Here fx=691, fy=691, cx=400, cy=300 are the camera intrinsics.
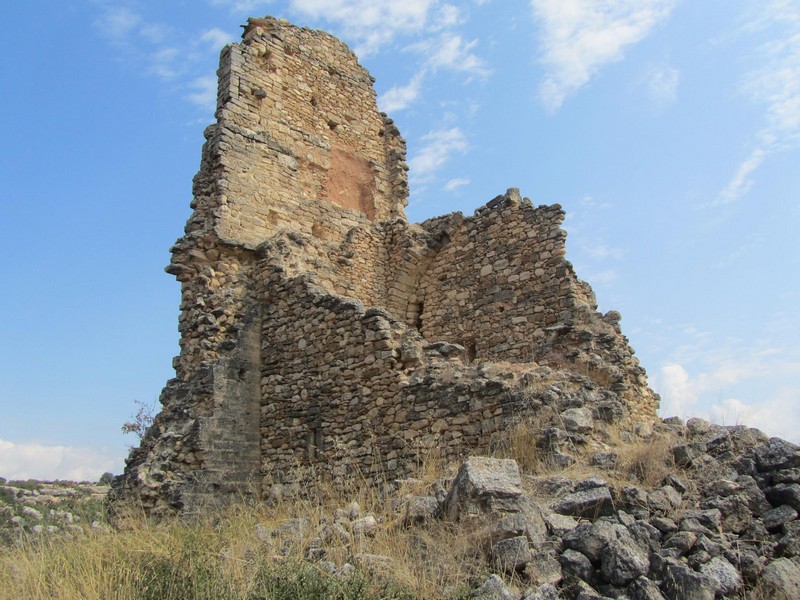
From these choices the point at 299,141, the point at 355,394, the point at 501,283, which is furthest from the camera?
the point at 299,141

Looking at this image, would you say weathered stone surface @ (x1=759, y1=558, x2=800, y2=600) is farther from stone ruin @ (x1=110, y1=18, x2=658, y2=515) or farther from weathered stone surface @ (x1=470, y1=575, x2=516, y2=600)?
stone ruin @ (x1=110, y1=18, x2=658, y2=515)

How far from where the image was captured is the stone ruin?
28.5 feet

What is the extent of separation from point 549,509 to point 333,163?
33.4 ft

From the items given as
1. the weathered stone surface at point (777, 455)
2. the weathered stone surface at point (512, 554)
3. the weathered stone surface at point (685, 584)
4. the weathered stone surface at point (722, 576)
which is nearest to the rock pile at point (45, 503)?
the weathered stone surface at point (512, 554)

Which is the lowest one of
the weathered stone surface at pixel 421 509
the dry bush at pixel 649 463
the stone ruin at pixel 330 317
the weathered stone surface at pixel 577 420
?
the weathered stone surface at pixel 421 509

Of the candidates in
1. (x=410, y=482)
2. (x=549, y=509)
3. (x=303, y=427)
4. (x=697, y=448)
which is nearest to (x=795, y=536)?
(x=697, y=448)

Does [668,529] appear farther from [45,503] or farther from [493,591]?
[45,503]

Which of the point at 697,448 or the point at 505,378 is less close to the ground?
the point at 505,378

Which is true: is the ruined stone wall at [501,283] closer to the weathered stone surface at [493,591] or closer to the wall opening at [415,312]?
the wall opening at [415,312]

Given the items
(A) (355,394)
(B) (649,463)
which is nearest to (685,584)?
(B) (649,463)

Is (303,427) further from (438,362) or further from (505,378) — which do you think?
(505,378)

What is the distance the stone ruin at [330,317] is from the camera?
8688 millimetres

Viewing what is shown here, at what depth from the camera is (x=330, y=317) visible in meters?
9.86

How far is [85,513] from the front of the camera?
10.8 m
